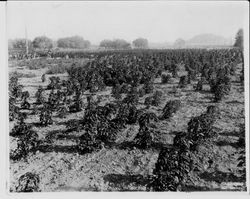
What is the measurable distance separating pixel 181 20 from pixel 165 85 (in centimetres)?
606

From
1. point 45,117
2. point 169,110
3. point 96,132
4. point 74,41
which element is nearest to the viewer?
point 96,132

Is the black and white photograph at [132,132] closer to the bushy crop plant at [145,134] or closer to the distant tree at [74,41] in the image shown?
the bushy crop plant at [145,134]

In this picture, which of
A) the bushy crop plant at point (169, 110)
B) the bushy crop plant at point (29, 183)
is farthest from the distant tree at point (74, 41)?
the bushy crop plant at point (29, 183)

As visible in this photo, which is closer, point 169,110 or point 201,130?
point 201,130

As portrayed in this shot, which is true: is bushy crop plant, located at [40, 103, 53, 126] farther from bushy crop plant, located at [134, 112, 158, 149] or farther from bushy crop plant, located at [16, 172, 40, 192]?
bushy crop plant, located at [16, 172, 40, 192]

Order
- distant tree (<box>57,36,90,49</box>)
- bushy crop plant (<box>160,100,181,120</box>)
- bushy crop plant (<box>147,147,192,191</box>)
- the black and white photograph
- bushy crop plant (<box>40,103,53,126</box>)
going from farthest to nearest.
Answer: distant tree (<box>57,36,90,49</box>), bushy crop plant (<box>160,100,181,120</box>), bushy crop plant (<box>40,103,53,126</box>), the black and white photograph, bushy crop plant (<box>147,147,192,191</box>)

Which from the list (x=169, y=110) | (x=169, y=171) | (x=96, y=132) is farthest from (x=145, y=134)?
(x=169, y=110)

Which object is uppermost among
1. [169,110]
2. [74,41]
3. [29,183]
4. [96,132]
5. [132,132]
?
[74,41]

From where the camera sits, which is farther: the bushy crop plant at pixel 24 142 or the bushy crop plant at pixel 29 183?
the bushy crop plant at pixel 24 142

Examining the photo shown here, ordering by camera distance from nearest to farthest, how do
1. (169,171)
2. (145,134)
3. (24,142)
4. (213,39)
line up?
(169,171)
(24,142)
(145,134)
(213,39)

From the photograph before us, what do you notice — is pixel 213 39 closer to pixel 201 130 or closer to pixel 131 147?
pixel 201 130

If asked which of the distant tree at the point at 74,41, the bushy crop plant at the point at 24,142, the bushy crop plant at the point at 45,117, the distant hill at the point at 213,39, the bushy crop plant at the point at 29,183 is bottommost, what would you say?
the bushy crop plant at the point at 29,183

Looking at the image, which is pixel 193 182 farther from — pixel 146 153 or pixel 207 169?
pixel 146 153

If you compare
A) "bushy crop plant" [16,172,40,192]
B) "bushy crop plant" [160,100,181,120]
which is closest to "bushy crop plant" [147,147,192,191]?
"bushy crop plant" [16,172,40,192]
